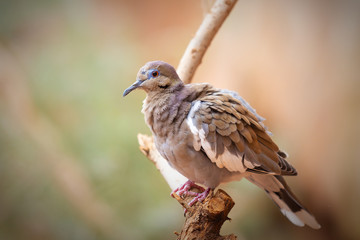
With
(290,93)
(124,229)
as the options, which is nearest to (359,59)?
(290,93)

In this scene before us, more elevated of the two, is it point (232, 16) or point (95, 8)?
point (95, 8)

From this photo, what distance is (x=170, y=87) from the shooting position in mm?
1742

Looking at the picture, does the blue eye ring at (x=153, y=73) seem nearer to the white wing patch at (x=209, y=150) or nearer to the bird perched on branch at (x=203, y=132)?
the bird perched on branch at (x=203, y=132)

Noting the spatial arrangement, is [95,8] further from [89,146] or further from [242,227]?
[242,227]

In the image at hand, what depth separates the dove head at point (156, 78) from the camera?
1.71 meters

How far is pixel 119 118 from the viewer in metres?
3.16

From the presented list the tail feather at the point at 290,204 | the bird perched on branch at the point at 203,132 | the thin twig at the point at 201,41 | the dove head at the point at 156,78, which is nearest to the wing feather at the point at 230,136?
the bird perched on branch at the point at 203,132

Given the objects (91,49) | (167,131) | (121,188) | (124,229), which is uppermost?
(91,49)

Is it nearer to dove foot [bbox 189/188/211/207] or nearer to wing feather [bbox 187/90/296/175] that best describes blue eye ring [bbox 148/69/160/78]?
wing feather [bbox 187/90/296/175]

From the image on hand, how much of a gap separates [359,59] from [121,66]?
211 cm

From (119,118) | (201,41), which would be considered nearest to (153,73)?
(201,41)

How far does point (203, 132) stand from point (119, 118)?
5.63 feet

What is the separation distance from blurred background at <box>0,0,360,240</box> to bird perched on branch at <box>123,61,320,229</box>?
1.37 m

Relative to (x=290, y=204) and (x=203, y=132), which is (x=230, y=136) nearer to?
(x=203, y=132)
